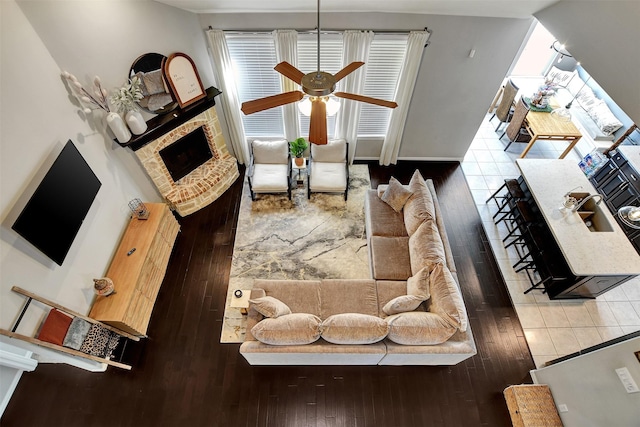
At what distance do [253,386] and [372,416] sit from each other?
1.36m

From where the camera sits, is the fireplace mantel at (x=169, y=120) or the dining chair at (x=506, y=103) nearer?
the fireplace mantel at (x=169, y=120)

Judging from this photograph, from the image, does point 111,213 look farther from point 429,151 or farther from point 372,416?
point 429,151

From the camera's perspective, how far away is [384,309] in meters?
3.54

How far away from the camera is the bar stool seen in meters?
4.74

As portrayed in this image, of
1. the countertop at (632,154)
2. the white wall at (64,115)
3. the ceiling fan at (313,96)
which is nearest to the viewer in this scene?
the ceiling fan at (313,96)

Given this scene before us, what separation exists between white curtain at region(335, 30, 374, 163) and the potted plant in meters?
0.72

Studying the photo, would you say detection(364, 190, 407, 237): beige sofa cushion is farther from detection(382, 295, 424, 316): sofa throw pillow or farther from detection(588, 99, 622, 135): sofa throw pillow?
detection(588, 99, 622, 135): sofa throw pillow

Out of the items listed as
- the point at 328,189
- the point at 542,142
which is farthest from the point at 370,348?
the point at 542,142

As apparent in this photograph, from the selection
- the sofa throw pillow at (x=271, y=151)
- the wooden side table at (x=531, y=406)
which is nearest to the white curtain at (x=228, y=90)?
the sofa throw pillow at (x=271, y=151)

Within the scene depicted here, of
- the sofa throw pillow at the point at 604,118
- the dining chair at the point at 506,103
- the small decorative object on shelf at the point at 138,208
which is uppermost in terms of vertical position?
the dining chair at the point at 506,103

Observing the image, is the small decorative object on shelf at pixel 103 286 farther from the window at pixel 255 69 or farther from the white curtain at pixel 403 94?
the white curtain at pixel 403 94

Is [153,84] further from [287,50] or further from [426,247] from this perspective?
[426,247]

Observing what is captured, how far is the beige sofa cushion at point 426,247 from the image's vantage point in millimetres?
3631

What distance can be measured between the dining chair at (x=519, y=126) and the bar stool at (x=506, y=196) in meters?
1.14
